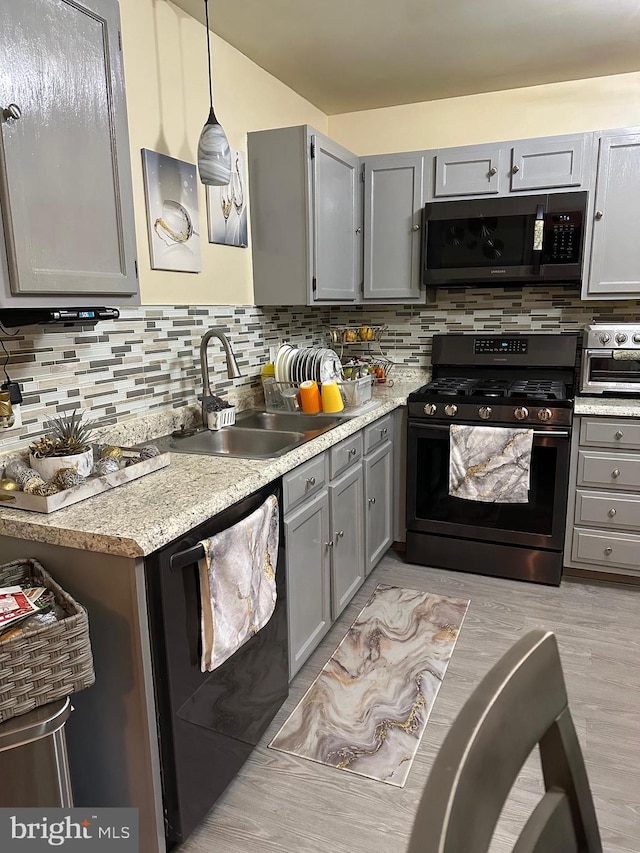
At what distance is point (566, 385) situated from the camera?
3.20 metres

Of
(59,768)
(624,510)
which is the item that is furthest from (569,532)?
(59,768)

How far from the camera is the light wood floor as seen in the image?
5.26 feet

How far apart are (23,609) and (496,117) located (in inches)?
130

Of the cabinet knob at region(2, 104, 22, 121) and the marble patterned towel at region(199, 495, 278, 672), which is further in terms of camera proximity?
the marble patterned towel at region(199, 495, 278, 672)

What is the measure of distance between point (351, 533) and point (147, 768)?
4.44 ft

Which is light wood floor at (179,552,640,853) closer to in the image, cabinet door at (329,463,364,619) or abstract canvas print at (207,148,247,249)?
cabinet door at (329,463,364,619)

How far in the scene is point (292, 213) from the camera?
2.77m

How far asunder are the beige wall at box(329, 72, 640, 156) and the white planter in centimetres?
275

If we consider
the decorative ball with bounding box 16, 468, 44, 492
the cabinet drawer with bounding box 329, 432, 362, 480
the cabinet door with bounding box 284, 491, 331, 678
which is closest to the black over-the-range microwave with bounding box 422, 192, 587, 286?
the cabinet drawer with bounding box 329, 432, 362, 480

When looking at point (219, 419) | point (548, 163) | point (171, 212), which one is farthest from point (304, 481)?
point (548, 163)

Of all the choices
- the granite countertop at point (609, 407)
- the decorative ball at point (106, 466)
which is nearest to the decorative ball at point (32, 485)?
the decorative ball at point (106, 466)

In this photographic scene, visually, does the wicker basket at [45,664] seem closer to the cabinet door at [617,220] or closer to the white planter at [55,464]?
the white planter at [55,464]

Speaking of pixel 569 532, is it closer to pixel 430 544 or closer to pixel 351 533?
pixel 430 544

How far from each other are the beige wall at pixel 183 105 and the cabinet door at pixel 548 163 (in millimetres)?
1256
